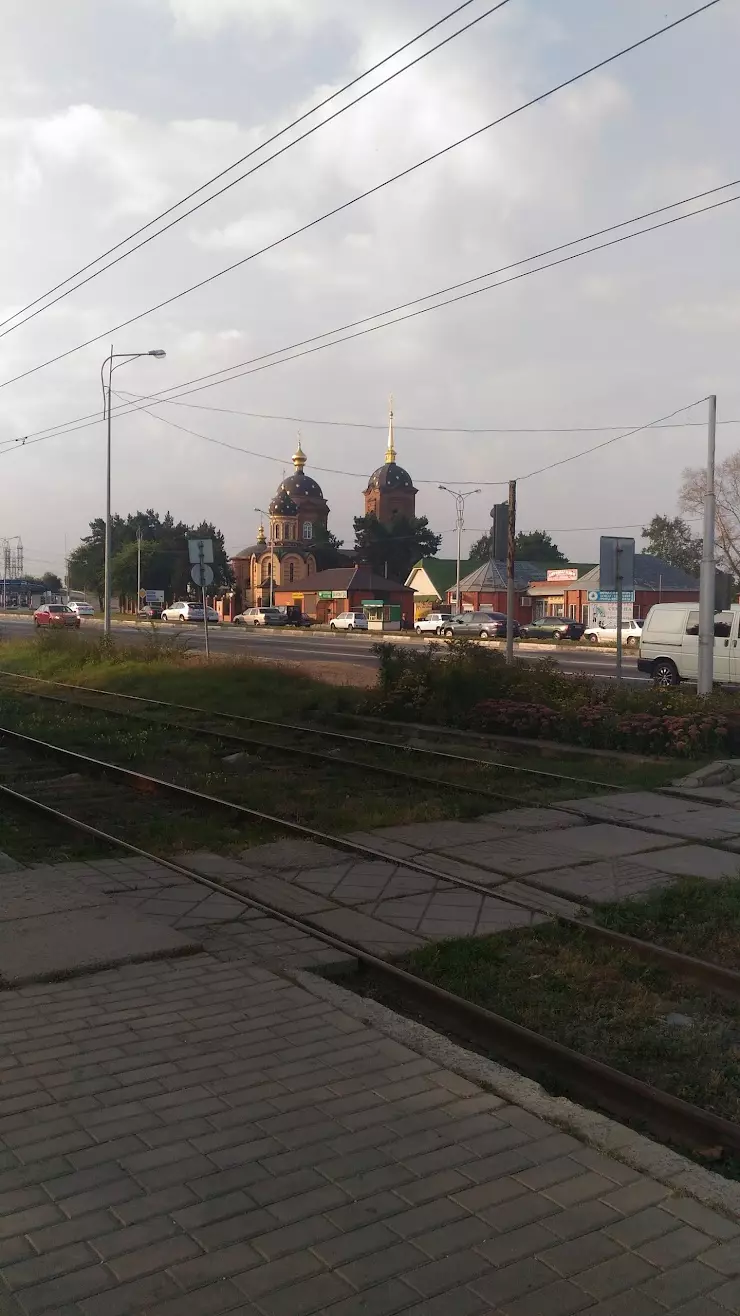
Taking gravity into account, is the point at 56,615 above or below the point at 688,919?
above

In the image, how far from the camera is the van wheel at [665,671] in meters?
21.9

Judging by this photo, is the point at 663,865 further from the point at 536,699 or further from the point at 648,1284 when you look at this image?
the point at 536,699

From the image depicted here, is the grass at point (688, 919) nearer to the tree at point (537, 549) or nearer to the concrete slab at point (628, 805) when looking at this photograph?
the concrete slab at point (628, 805)

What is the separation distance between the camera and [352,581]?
85.4 m

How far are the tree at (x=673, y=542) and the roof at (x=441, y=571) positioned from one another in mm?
25963

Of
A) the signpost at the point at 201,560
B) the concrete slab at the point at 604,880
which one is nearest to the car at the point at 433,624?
the signpost at the point at 201,560

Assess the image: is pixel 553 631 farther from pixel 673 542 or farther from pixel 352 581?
pixel 673 542

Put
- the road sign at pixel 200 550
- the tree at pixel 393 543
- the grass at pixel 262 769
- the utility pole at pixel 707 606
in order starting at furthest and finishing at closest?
the tree at pixel 393 543
the road sign at pixel 200 550
the utility pole at pixel 707 606
the grass at pixel 262 769

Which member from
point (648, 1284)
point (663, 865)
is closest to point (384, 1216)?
point (648, 1284)

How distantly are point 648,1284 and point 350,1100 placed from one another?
53.0 inches

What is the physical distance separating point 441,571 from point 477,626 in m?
39.5

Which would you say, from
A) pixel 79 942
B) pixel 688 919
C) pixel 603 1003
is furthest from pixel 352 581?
pixel 603 1003

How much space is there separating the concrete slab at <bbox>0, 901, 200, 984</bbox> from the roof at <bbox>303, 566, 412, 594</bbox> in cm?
7944

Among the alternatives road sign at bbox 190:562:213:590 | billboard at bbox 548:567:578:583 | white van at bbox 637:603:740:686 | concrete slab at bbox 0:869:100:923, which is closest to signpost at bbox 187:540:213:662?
road sign at bbox 190:562:213:590
